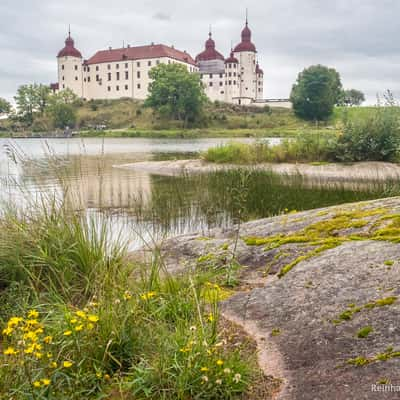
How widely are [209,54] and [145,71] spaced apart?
16462mm

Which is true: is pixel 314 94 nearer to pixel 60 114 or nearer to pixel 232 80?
pixel 232 80

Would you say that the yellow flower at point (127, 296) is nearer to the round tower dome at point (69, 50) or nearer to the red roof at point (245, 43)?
the red roof at point (245, 43)

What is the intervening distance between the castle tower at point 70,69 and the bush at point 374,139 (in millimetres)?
106196

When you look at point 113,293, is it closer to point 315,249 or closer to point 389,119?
point 315,249

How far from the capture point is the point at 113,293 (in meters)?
3.86

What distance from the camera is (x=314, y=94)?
268 ft

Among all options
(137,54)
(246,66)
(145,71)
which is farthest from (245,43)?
(137,54)

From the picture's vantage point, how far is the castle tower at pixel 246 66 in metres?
113

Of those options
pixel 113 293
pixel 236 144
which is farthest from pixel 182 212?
pixel 236 144

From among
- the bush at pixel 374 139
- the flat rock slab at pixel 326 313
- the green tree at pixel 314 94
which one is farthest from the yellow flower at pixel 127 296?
the green tree at pixel 314 94

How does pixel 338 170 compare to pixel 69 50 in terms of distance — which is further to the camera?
pixel 69 50

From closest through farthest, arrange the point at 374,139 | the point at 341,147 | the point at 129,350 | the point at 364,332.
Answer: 1. the point at 364,332
2. the point at 129,350
3. the point at 374,139
4. the point at 341,147

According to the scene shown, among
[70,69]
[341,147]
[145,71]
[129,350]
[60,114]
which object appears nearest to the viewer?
[129,350]

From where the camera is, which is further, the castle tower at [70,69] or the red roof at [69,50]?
the castle tower at [70,69]
